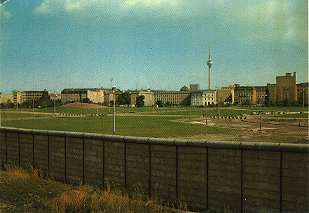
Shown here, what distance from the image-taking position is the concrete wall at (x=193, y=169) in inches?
410

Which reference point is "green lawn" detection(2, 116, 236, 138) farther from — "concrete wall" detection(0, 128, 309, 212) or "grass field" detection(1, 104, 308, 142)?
"concrete wall" detection(0, 128, 309, 212)

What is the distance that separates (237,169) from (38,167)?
1089 centimetres

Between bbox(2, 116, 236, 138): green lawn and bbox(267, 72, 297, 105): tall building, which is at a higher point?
bbox(267, 72, 297, 105): tall building

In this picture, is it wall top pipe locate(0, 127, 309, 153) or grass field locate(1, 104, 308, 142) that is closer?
wall top pipe locate(0, 127, 309, 153)

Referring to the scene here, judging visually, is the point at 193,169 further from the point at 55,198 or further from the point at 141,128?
the point at 141,128

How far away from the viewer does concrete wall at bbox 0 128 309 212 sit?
34.2 ft

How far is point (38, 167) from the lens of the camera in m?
18.6

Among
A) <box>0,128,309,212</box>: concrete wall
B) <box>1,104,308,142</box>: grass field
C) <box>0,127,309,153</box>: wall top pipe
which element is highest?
<box>0,127,309,153</box>: wall top pipe

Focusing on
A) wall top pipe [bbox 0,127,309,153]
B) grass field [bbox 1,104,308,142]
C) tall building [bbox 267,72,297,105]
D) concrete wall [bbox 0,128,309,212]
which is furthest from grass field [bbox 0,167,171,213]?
tall building [bbox 267,72,297,105]

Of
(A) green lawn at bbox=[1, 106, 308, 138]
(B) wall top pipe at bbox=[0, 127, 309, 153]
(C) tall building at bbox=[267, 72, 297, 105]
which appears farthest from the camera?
(C) tall building at bbox=[267, 72, 297, 105]

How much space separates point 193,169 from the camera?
40.5ft

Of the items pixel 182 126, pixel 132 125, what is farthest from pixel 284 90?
pixel 132 125

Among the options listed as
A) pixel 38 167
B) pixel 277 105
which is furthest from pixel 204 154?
pixel 277 105

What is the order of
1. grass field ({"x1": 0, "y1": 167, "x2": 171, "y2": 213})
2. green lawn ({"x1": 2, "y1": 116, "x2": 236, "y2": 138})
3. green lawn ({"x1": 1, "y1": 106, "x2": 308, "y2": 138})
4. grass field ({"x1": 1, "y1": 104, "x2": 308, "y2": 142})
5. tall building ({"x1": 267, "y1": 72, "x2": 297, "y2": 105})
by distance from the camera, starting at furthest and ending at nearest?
tall building ({"x1": 267, "y1": 72, "x2": 297, "y2": 105}), green lawn ({"x1": 1, "y1": 106, "x2": 308, "y2": 138}), green lawn ({"x1": 2, "y1": 116, "x2": 236, "y2": 138}), grass field ({"x1": 1, "y1": 104, "x2": 308, "y2": 142}), grass field ({"x1": 0, "y1": 167, "x2": 171, "y2": 213})
